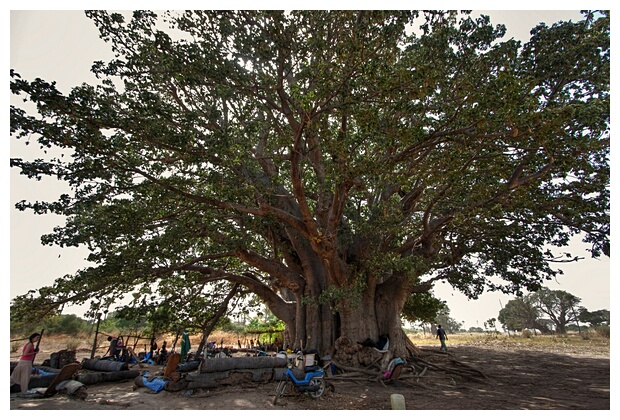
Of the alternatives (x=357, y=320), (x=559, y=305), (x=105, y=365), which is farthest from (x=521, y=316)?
(x=105, y=365)

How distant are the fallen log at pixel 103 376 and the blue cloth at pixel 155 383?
5.46 feet

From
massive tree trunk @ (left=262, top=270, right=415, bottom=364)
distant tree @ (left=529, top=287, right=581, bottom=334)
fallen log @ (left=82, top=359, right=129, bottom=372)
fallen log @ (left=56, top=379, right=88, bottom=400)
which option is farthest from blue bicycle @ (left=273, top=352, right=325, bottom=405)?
distant tree @ (left=529, top=287, right=581, bottom=334)

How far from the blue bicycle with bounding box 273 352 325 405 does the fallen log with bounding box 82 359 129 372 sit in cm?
512

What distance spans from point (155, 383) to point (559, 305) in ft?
173

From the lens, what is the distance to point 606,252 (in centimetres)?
918

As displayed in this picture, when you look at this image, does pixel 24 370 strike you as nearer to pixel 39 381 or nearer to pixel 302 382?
pixel 39 381

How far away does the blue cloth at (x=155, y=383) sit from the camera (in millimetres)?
7367

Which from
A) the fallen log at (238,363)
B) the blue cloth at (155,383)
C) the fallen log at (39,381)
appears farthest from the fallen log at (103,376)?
the fallen log at (238,363)

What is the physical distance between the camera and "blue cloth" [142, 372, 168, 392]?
24.2 feet

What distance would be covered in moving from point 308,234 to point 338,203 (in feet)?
4.35

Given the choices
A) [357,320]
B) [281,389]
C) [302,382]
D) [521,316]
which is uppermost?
[521,316]

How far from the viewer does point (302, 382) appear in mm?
6766

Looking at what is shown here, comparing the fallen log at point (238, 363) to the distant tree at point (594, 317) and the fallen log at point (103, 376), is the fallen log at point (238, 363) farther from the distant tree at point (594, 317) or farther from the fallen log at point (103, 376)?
the distant tree at point (594, 317)

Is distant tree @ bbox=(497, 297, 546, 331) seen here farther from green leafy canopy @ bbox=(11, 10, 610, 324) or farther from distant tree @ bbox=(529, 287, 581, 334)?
green leafy canopy @ bbox=(11, 10, 610, 324)
